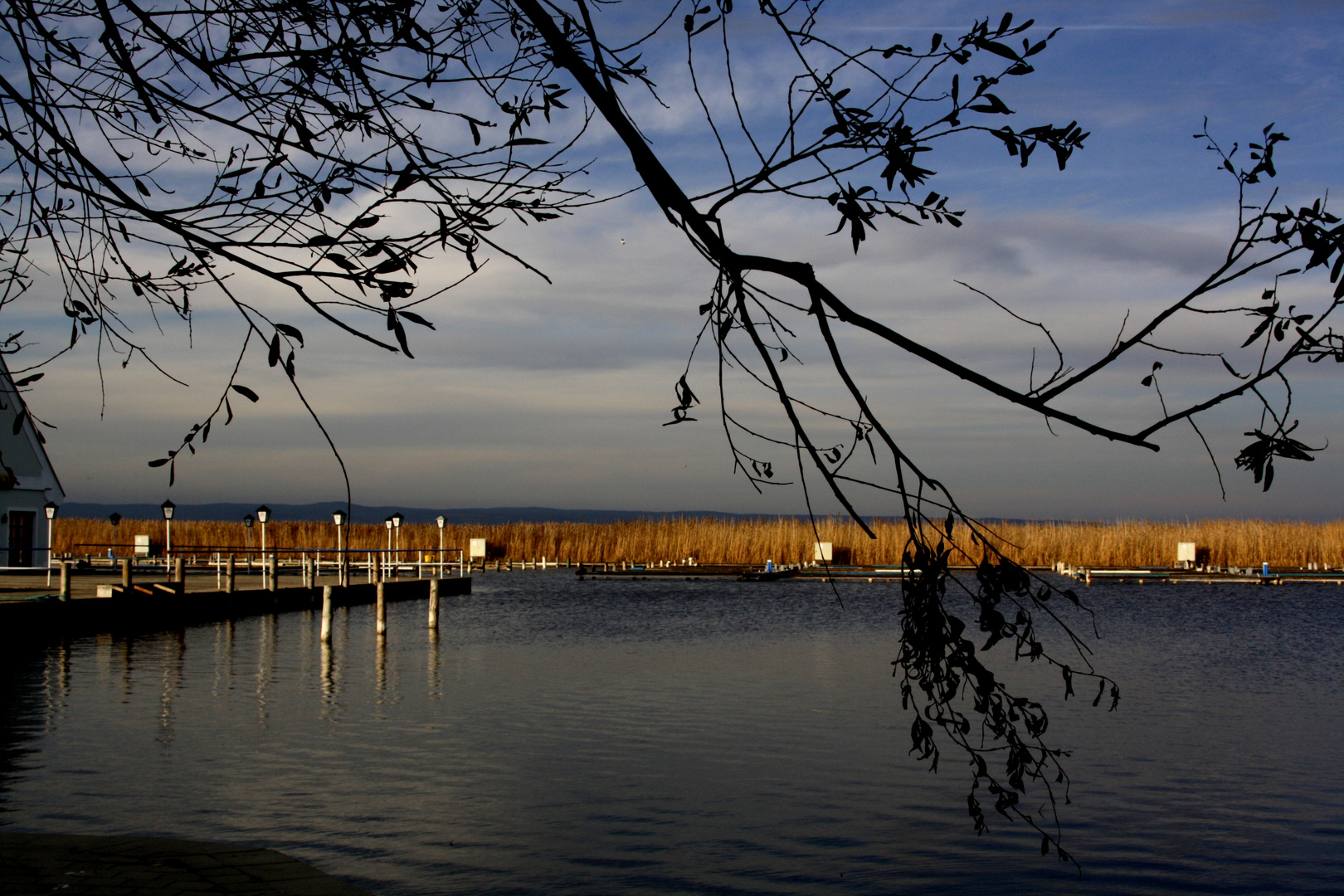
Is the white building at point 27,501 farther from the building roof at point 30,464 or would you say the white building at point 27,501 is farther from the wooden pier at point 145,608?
the wooden pier at point 145,608

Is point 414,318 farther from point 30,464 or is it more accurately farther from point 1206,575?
point 1206,575

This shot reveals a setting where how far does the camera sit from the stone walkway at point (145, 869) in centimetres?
627

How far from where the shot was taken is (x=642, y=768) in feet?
44.7

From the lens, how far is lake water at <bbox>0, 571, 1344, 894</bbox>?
397 inches

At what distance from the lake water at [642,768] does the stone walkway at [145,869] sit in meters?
2.30

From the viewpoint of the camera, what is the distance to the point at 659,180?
3.77 m

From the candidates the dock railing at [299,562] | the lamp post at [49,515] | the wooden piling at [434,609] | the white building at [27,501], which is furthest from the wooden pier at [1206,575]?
the white building at [27,501]

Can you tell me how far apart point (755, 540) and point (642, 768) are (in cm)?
4867

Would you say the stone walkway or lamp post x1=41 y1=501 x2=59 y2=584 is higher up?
lamp post x1=41 y1=501 x2=59 y2=584

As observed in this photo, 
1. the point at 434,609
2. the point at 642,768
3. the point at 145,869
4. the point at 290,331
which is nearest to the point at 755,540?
the point at 434,609

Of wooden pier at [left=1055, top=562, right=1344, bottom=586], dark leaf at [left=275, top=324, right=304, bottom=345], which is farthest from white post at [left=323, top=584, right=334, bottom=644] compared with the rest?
wooden pier at [left=1055, top=562, right=1344, bottom=586]

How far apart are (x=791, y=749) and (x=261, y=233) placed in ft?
37.8

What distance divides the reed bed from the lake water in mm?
31155

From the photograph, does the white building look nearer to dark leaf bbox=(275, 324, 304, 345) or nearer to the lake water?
the lake water
